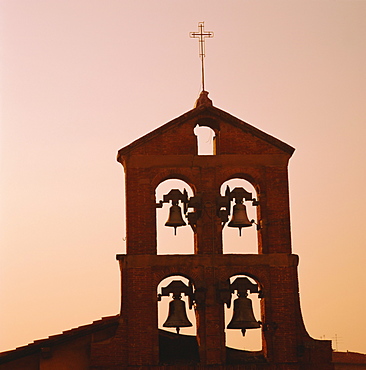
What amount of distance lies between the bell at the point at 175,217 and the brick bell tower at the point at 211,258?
0.02 metres

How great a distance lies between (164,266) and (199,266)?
2.42ft

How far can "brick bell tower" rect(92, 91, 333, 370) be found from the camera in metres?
23.2

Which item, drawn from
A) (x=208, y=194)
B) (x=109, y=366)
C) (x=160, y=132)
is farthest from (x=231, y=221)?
(x=109, y=366)

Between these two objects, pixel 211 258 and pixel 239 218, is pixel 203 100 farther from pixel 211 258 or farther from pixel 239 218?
pixel 211 258

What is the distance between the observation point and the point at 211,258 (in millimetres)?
23594

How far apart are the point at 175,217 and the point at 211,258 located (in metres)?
1.18

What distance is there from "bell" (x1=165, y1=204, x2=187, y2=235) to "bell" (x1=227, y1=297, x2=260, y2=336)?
6.67ft

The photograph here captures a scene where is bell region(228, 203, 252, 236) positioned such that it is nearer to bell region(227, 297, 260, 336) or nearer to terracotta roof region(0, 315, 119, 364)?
bell region(227, 297, 260, 336)

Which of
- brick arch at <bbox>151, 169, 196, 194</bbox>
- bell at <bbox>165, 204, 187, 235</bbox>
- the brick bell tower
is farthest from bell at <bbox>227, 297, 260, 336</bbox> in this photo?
brick arch at <bbox>151, 169, 196, 194</bbox>

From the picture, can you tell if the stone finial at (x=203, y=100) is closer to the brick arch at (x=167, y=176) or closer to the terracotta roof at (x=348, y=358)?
the brick arch at (x=167, y=176)

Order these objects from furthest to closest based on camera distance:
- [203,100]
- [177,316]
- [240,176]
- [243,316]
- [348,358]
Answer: [348,358]
[203,100]
[240,176]
[243,316]
[177,316]

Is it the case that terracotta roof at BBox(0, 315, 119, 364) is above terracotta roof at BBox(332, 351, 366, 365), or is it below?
above

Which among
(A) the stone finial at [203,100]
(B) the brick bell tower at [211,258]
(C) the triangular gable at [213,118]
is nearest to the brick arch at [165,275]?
(B) the brick bell tower at [211,258]

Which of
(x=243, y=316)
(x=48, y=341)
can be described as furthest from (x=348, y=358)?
(x=48, y=341)
